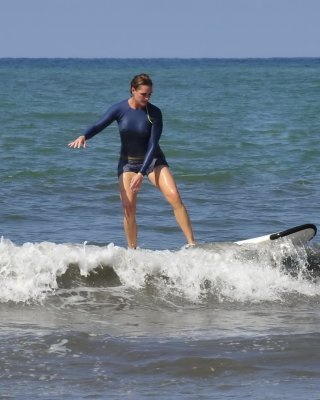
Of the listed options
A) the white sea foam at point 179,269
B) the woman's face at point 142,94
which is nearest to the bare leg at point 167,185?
the white sea foam at point 179,269

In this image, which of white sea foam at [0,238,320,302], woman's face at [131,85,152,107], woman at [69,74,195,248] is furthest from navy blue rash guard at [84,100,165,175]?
Answer: white sea foam at [0,238,320,302]

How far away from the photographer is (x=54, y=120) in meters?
29.4

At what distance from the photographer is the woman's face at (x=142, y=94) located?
9.21 metres

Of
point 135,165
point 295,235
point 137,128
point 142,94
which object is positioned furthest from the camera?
point 295,235

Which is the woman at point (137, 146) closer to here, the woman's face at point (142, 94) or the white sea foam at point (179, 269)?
the woman's face at point (142, 94)

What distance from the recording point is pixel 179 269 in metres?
9.52

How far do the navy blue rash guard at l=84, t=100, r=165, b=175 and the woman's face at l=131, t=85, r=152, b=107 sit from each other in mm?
118

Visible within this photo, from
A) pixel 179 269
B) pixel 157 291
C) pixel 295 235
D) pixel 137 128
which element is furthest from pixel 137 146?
pixel 295 235

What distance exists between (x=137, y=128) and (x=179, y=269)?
1.28 m

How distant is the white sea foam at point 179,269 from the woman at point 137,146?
40 centimetres

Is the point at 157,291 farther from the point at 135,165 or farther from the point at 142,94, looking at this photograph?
the point at 142,94

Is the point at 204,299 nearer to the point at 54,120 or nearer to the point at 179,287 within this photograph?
the point at 179,287

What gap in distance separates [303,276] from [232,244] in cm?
71

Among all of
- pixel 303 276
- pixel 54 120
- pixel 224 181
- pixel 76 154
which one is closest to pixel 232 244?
pixel 303 276
